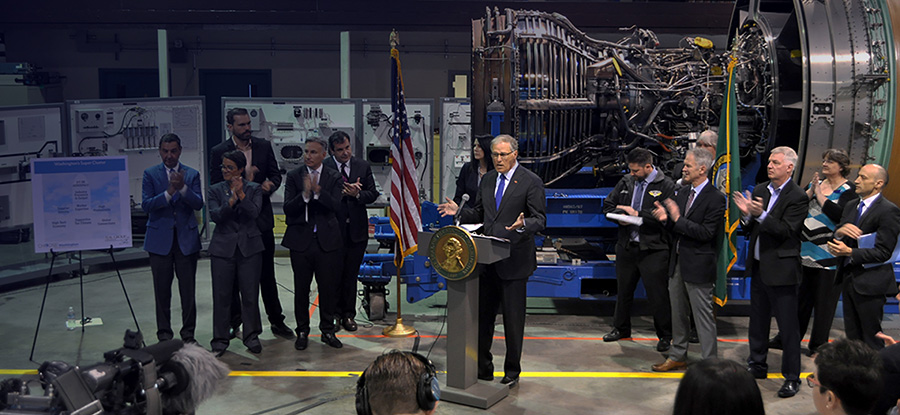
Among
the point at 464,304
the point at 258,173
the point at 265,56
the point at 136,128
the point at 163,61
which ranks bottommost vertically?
the point at 464,304

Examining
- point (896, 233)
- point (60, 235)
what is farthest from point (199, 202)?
point (896, 233)

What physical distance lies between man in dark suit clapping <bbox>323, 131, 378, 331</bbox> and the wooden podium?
5.21 feet

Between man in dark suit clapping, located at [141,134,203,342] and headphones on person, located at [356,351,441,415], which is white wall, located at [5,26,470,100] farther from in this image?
headphones on person, located at [356,351,441,415]

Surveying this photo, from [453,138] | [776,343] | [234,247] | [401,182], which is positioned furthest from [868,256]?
[453,138]

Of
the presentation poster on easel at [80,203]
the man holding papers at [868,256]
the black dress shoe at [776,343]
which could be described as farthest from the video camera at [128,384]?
the black dress shoe at [776,343]

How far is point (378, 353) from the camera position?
7.21m

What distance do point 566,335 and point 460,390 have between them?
2.07 m

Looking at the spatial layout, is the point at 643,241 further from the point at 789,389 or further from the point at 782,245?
the point at 789,389

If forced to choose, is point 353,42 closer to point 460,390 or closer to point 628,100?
point 628,100

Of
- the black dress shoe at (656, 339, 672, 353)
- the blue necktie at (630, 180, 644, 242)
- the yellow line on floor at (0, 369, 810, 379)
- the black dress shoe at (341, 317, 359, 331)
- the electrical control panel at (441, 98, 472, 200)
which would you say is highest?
the electrical control panel at (441, 98, 472, 200)

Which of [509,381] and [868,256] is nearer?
[868,256]

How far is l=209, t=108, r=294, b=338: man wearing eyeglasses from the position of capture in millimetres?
7383

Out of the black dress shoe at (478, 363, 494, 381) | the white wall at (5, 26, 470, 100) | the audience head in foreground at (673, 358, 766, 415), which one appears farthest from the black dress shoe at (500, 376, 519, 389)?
the white wall at (5, 26, 470, 100)

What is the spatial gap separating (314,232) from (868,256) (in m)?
4.46
